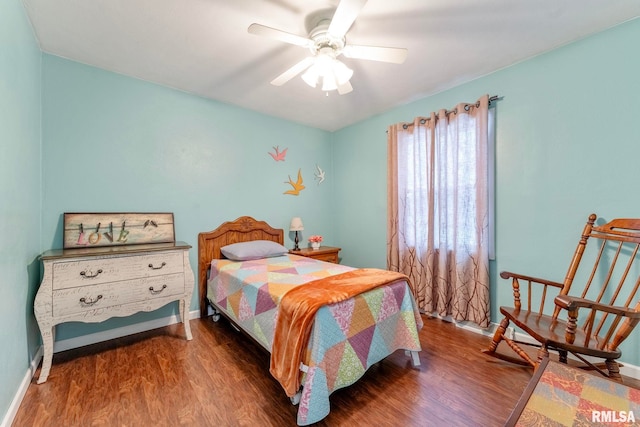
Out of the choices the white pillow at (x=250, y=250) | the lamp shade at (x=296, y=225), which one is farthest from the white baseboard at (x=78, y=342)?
the lamp shade at (x=296, y=225)

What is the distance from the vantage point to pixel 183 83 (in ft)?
8.52

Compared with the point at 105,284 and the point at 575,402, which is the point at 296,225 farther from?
the point at 575,402

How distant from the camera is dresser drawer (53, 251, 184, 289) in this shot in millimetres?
1787

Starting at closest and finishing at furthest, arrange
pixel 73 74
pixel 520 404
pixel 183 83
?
pixel 520 404 → pixel 73 74 → pixel 183 83

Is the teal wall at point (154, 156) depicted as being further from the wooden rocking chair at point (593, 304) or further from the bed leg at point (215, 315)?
the wooden rocking chair at point (593, 304)

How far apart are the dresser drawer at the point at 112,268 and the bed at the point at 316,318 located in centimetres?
47

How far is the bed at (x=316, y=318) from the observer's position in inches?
54.1

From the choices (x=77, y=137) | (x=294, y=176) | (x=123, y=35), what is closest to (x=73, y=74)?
(x=77, y=137)

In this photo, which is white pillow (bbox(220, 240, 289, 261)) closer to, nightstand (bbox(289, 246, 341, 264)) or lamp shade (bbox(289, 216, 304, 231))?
nightstand (bbox(289, 246, 341, 264))

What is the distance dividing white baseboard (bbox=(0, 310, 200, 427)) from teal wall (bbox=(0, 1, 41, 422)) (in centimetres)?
5

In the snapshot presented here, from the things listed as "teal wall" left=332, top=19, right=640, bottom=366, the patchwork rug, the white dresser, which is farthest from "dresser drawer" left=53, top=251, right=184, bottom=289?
"teal wall" left=332, top=19, right=640, bottom=366

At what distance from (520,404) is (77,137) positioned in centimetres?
345

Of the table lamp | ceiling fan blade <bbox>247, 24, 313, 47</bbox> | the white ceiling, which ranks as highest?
the white ceiling

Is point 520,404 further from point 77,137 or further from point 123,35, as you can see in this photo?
point 77,137
